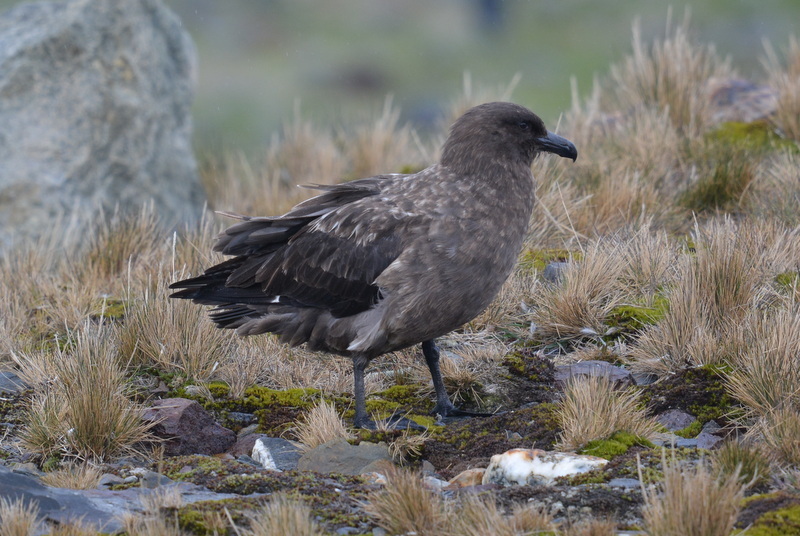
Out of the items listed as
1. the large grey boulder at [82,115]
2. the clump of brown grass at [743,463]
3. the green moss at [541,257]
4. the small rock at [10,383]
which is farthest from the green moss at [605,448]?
the large grey boulder at [82,115]

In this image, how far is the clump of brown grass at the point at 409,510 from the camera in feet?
12.5

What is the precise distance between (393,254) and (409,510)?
199 centimetres

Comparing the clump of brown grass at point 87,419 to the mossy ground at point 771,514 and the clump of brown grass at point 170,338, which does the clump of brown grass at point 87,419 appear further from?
the mossy ground at point 771,514

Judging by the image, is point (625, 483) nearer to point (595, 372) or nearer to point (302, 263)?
point (595, 372)

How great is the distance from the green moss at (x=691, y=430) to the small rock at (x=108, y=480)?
2629 millimetres

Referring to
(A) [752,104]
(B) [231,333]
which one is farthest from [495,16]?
(B) [231,333]

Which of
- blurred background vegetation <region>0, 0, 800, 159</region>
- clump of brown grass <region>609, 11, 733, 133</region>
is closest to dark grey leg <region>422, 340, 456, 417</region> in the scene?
clump of brown grass <region>609, 11, 733, 133</region>

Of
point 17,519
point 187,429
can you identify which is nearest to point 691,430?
point 187,429

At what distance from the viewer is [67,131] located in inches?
390

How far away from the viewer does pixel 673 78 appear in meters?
10.5

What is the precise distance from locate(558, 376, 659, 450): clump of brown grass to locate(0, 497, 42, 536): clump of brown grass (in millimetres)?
2305

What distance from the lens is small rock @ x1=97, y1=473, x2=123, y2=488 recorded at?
4596 mm

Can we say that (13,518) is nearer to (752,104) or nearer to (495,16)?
(752,104)

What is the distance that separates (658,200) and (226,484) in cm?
516
